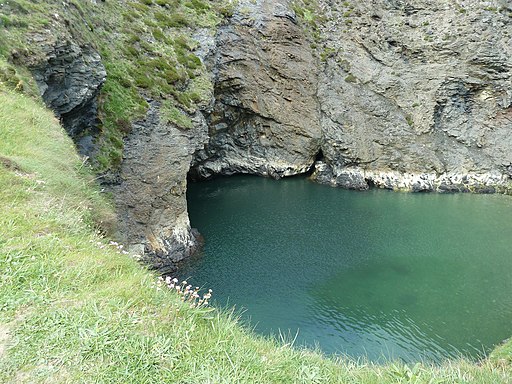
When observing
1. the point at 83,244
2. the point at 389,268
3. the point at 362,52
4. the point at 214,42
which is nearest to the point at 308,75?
the point at 362,52

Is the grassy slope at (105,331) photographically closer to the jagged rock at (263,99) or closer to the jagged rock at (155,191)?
the jagged rock at (155,191)

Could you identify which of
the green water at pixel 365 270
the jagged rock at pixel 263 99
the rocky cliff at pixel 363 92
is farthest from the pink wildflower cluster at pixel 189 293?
the jagged rock at pixel 263 99

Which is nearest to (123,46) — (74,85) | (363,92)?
(74,85)

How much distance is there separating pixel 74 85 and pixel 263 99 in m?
26.4

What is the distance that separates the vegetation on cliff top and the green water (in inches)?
384

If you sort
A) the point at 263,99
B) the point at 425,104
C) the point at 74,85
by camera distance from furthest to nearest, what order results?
the point at 425,104 < the point at 263,99 < the point at 74,85

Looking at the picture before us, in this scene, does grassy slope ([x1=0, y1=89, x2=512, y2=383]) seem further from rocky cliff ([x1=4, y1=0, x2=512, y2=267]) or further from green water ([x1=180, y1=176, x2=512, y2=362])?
rocky cliff ([x1=4, y1=0, x2=512, y2=267])

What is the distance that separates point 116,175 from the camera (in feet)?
69.1

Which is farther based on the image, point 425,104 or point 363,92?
point 363,92

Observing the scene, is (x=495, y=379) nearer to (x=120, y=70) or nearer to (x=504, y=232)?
(x=120, y=70)

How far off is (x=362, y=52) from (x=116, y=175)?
37.5 m

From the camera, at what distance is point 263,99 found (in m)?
42.6

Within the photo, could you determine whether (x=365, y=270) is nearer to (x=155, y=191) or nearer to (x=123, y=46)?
(x=155, y=191)

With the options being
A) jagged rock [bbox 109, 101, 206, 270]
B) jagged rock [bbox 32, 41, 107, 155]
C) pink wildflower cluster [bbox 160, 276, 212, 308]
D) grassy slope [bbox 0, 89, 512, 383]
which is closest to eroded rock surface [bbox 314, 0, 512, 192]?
jagged rock [bbox 109, 101, 206, 270]
